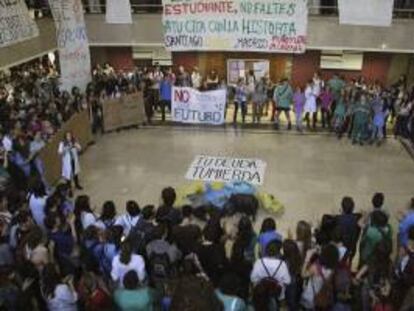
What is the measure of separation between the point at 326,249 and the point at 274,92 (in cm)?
982

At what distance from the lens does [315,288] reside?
633 cm

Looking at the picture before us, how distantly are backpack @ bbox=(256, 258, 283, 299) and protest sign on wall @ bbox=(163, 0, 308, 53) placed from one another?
9878mm

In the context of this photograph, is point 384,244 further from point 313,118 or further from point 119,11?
point 119,11

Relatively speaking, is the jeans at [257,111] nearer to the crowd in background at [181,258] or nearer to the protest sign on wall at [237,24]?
the protest sign on wall at [237,24]

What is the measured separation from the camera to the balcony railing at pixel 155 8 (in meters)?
16.2

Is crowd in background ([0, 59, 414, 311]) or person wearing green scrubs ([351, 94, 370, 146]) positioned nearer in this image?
crowd in background ([0, 59, 414, 311])

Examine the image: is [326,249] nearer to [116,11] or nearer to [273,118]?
[273,118]

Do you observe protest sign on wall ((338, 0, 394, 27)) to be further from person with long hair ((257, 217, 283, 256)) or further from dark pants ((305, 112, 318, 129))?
person with long hair ((257, 217, 283, 256))

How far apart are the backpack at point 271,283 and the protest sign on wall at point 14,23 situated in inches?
370

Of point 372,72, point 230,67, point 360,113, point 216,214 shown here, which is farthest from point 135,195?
point 372,72

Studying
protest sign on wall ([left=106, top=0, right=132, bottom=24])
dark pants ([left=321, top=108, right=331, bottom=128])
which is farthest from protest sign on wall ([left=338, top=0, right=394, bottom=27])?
protest sign on wall ([left=106, top=0, right=132, bottom=24])

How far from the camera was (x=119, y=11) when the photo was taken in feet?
52.2

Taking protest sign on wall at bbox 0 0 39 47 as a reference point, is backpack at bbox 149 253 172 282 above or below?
below

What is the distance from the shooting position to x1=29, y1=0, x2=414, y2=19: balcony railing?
16.2 m
